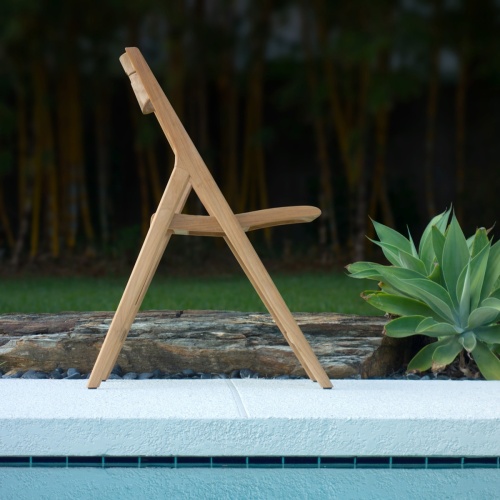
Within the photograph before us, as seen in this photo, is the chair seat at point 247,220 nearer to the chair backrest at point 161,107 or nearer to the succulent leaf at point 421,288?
the chair backrest at point 161,107

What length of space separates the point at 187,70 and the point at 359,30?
1.68 m

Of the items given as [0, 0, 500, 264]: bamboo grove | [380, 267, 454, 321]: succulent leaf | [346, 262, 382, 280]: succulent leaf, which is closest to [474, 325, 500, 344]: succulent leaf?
[380, 267, 454, 321]: succulent leaf

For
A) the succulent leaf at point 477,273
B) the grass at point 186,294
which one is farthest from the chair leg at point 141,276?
the grass at point 186,294

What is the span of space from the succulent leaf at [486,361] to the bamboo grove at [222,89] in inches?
154

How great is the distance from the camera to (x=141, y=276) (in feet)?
7.84

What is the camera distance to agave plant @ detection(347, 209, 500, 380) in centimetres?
273

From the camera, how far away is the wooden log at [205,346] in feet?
9.43

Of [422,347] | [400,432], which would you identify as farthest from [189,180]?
[422,347]

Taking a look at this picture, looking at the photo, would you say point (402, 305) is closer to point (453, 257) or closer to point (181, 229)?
point (453, 257)

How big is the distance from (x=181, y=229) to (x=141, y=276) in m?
0.20

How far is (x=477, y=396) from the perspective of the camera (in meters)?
2.35

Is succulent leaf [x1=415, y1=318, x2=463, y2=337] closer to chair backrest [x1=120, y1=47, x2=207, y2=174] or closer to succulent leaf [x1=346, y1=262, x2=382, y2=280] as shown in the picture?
succulent leaf [x1=346, y1=262, x2=382, y2=280]

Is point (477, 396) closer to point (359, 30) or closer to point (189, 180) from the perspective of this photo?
point (189, 180)

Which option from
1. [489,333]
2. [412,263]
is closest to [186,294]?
[412,263]
